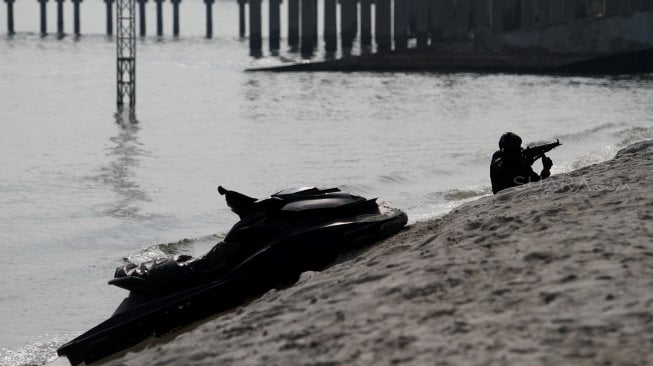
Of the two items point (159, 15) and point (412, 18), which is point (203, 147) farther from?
point (159, 15)

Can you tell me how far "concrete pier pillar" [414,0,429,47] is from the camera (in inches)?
2490

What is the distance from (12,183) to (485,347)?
19.5 meters

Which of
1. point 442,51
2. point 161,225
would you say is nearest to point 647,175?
point 161,225

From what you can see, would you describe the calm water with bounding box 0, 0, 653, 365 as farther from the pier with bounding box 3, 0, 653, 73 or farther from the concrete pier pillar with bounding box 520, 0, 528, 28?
the concrete pier pillar with bounding box 520, 0, 528, 28

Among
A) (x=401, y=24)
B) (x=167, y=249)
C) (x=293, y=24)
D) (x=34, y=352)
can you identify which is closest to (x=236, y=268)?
(x=34, y=352)

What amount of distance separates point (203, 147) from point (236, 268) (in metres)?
23.7

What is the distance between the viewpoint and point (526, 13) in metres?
60.0

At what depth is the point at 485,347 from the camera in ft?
16.5

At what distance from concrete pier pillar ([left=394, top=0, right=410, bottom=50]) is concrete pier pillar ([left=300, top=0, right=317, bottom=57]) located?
3.97 m

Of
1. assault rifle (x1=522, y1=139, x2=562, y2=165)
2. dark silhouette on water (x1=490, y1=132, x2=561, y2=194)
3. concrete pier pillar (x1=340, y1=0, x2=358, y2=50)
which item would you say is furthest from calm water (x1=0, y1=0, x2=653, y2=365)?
concrete pier pillar (x1=340, y1=0, x2=358, y2=50)

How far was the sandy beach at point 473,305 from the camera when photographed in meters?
5.04

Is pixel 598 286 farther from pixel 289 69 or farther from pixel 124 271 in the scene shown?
pixel 289 69

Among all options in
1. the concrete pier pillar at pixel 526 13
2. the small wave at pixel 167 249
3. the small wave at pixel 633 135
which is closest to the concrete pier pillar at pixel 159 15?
the concrete pier pillar at pixel 526 13

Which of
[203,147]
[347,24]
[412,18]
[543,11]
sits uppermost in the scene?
[412,18]
